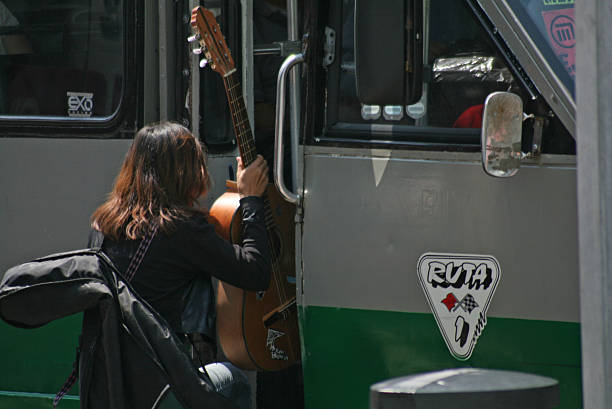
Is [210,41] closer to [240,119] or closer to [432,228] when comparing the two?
[240,119]

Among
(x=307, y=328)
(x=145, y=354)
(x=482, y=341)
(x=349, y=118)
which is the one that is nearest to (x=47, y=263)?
(x=145, y=354)

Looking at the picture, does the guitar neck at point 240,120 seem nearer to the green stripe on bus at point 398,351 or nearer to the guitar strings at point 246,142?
the guitar strings at point 246,142

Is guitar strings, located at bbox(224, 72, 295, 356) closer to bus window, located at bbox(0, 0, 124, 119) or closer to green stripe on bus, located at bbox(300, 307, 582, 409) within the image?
green stripe on bus, located at bbox(300, 307, 582, 409)

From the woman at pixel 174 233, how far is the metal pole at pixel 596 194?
1.49 meters

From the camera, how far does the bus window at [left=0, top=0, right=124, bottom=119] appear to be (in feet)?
10.6

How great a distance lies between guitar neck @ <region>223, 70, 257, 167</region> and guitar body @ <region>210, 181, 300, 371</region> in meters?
0.14

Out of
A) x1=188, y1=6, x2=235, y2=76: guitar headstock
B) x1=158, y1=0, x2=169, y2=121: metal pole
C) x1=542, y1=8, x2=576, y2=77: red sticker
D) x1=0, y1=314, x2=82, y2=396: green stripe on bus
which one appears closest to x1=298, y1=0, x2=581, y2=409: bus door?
x1=542, y1=8, x2=576, y2=77: red sticker

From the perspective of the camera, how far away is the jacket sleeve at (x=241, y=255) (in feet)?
8.66

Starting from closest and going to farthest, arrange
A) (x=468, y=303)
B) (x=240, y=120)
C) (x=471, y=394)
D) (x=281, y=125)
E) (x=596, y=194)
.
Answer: (x=596, y=194)
(x=471, y=394)
(x=468, y=303)
(x=281, y=125)
(x=240, y=120)

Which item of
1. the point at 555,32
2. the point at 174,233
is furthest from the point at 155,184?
the point at 555,32

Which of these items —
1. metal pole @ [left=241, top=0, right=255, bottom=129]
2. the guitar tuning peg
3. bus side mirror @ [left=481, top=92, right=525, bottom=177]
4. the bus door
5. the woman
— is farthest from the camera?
metal pole @ [left=241, top=0, right=255, bottom=129]

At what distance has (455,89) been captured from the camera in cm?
261

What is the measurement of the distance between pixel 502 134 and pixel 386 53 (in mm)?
418

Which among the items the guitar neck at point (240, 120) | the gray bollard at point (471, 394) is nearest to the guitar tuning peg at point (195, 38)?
the guitar neck at point (240, 120)
